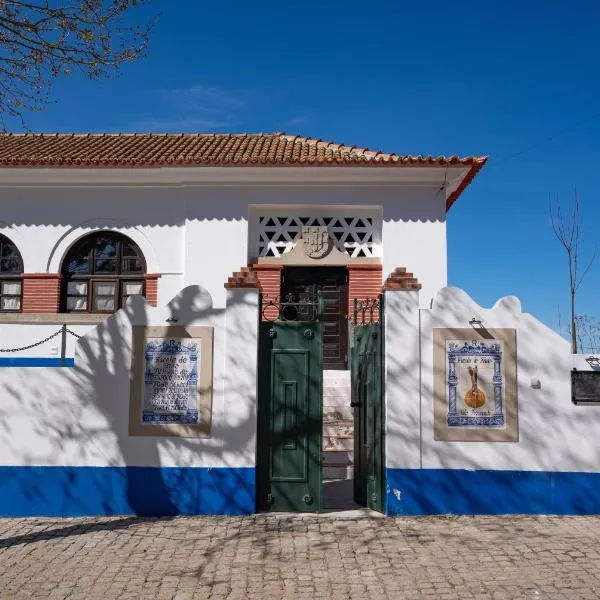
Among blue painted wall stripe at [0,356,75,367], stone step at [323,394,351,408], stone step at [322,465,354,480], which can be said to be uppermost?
blue painted wall stripe at [0,356,75,367]

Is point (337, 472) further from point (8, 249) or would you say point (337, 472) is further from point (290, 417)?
point (8, 249)

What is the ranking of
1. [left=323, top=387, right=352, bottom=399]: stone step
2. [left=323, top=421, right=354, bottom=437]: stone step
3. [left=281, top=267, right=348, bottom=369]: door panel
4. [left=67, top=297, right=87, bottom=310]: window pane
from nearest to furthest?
[left=323, top=421, right=354, bottom=437]: stone step, [left=323, top=387, right=352, bottom=399]: stone step, [left=281, top=267, right=348, bottom=369]: door panel, [left=67, top=297, right=87, bottom=310]: window pane

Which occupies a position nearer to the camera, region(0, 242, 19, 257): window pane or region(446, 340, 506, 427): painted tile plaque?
region(446, 340, 506, 427): painted tile plaque

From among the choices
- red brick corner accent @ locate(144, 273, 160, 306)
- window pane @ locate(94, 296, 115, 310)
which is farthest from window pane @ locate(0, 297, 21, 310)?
red brick corner accent @ locate(144, 273, 160, 306)

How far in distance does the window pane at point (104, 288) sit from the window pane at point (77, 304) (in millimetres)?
257

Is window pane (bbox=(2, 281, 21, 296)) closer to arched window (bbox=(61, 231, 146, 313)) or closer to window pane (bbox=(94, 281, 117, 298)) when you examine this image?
arched window (bbox=(61, 231, 146, 313))

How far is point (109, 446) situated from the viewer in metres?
6.14

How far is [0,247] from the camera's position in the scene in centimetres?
1152

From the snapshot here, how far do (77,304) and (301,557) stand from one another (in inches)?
307

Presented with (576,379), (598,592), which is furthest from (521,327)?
(598,592)

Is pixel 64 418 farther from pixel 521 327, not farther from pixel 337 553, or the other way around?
pixel 521 327

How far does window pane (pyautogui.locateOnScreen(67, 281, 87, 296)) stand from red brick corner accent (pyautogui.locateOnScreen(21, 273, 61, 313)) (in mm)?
230

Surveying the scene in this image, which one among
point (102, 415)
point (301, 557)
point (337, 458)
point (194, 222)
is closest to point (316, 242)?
point (194, 222)

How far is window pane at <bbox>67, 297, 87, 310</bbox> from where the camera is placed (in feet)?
37.2
